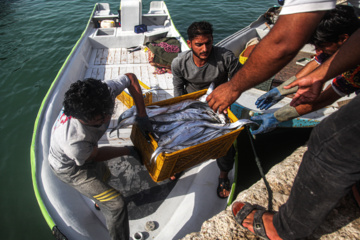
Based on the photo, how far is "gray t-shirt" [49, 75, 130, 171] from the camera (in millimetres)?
2188

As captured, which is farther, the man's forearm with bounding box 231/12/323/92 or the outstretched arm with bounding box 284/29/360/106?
the outstretched arm with bounding box 284/29/360/106

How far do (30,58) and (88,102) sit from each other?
799cm

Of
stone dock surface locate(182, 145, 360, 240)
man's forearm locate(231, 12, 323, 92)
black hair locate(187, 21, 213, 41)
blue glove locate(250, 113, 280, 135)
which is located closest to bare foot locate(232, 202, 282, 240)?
stone dock surface locate(182, 145, 360, 240)

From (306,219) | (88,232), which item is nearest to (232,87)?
(306,219)

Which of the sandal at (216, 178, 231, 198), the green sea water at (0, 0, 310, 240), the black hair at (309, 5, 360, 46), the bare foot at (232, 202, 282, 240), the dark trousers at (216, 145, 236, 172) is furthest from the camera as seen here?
the green sea water at (0, 0, 310, 240)

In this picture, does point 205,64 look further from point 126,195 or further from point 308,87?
point 126,195

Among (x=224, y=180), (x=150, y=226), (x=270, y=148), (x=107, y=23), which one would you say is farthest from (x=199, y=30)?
(x=107, y=23)

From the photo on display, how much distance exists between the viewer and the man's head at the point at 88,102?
6.68ft

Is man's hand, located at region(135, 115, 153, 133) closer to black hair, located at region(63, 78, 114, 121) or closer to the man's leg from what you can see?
black hair, located at region(63, 78, 114, 121)

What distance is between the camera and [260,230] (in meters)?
1.77

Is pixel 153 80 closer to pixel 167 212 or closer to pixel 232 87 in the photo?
pixel 167 212

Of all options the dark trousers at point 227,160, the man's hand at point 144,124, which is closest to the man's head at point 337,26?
the dark trousers at point 227,160

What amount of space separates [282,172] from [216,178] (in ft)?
4.57

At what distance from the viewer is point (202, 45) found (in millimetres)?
2975
